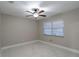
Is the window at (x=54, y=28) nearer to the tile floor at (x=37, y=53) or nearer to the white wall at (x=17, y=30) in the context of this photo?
the white wall at (x=17, y=30)

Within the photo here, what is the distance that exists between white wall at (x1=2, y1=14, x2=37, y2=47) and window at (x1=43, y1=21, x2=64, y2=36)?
1205mm

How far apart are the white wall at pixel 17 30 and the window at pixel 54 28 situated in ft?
3.95

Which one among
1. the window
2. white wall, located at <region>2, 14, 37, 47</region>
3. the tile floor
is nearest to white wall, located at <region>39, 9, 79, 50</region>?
the window

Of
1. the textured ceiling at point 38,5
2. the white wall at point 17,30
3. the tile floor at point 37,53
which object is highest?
the textured ceiling at point 38,5

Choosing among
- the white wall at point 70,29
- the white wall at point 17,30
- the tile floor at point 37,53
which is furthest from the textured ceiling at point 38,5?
the tile floor at point 37,53

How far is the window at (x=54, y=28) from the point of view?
4586 mm

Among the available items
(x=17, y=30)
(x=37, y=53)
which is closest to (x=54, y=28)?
(x=37, y=53)

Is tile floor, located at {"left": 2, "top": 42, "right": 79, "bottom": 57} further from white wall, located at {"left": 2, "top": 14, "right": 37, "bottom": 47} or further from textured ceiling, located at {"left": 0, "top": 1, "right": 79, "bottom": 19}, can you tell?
textured ceiling, located at {"left": 0, "top": 1, "right": 79, "bottom": 19}

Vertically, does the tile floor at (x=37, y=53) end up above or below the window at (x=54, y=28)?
below

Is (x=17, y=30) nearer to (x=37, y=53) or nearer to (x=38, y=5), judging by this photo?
(x=37, y=53)

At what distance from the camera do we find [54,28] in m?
5.19

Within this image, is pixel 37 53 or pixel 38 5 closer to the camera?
pixel 38 5

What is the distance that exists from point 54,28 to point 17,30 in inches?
111

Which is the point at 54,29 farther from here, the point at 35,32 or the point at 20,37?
the point at 20,37
